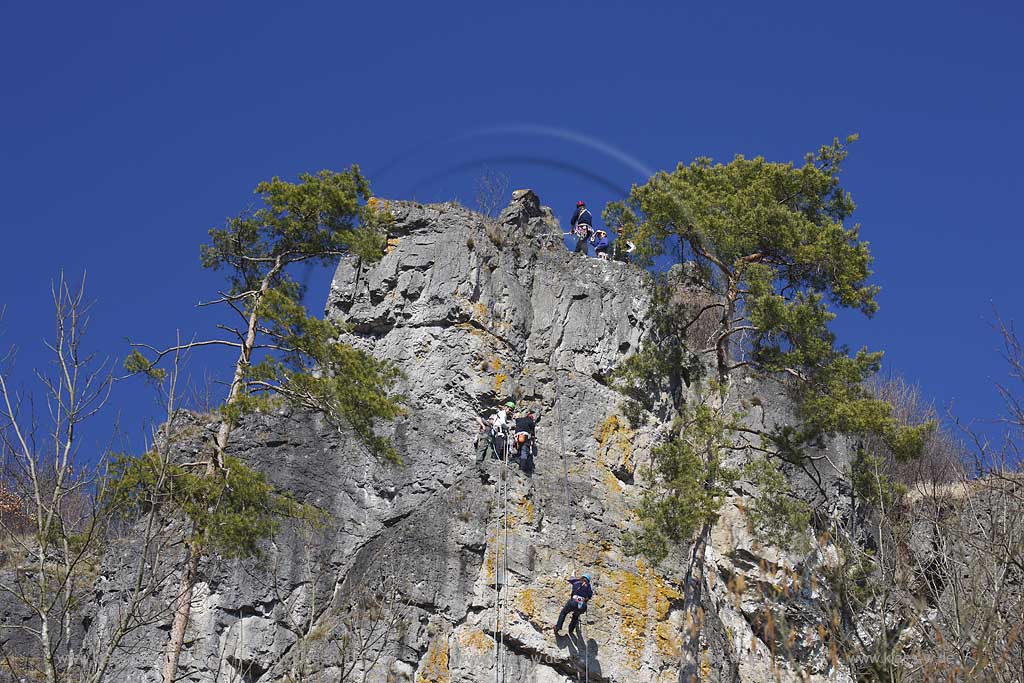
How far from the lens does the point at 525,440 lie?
21125 mm

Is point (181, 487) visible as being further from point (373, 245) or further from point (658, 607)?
point (658, 607)

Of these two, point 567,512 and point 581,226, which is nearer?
point 567,512

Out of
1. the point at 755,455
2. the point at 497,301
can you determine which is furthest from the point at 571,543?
the point at 497,301

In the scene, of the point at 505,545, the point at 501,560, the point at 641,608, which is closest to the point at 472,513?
the point at 505,545

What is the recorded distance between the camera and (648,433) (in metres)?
23.0

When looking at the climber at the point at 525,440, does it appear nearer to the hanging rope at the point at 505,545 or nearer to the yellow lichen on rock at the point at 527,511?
the hanging rope at the point at 505,545

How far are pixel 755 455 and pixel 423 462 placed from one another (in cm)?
681

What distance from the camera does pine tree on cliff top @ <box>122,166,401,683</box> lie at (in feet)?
49.2

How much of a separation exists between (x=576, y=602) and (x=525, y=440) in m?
3.73

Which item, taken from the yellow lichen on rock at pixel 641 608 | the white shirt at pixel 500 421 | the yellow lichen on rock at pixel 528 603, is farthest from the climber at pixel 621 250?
the yellow lichen on rock at pixel 528 603

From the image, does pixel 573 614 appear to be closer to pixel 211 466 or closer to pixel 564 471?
pixel 564 471

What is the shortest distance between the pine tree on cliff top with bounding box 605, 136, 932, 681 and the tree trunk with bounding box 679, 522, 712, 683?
0.09ft

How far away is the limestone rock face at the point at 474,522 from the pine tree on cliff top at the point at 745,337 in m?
0.75

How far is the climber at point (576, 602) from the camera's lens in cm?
1844
